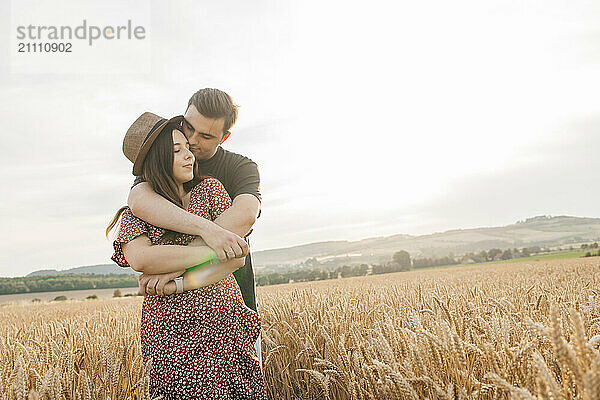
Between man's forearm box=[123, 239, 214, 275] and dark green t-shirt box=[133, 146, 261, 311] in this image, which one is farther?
dark green t-shirt box=[133, 146, 261, 311]

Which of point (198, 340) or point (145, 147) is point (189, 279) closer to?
point (198, 340)

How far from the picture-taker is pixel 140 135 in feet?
9.57

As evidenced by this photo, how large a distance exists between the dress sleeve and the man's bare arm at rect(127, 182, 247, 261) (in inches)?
2.9

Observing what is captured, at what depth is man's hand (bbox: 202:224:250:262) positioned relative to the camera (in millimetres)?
2590

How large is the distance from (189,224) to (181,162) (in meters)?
0.39

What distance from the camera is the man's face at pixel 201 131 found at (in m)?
3.43

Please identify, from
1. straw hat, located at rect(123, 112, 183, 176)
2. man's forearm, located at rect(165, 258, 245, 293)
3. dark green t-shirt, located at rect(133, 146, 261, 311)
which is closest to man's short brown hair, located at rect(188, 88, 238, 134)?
dark green t-shirt, located at rect(133, 146, 261, 311)

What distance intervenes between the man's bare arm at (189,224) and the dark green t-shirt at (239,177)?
63 centimetres

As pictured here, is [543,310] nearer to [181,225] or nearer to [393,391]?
[393,391]

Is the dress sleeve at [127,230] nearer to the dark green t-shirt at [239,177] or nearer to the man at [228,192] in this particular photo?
the man at [228,192]

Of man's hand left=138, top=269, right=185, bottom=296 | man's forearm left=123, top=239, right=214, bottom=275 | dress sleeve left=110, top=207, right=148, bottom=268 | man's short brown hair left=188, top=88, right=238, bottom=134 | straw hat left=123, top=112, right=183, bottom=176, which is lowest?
man's hand left=138, top=269, right=185, bottom=296

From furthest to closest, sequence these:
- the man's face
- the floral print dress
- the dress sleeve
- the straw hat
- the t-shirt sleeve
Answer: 1. the man's face
2. the t-shirt sleeve
3. the straw hat
4. the dress sleeve
5. the floral print dress

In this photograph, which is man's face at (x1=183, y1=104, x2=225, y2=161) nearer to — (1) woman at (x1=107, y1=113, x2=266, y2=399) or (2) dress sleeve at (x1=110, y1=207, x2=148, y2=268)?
(1) woman at (x1=107, y1=113, x2=266, y2=399)

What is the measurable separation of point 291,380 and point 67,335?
204 centimetres
